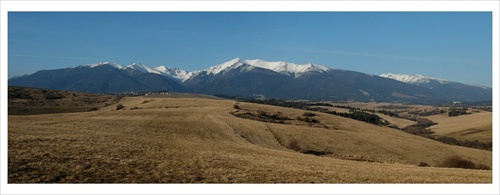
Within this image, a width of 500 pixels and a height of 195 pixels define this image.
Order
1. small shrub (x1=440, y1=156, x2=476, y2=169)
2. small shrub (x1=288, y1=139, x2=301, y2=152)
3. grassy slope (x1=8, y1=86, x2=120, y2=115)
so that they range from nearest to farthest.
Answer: small shrub (x1=440, y1=156, x2=476, y2=169) → small shrub (x1=288, y1=139, x2=301, y2=152) → grassy slope (x1=8, y1=86, x2=120, y2=115)

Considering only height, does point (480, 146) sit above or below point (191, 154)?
Answer: below

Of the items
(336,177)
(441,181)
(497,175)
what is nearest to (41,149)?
(336,177)

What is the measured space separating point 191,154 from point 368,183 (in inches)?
581

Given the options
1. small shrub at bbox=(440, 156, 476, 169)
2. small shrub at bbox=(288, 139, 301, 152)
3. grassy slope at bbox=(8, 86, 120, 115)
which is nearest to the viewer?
small shrub at bbox=(440, 156, 476, 169)

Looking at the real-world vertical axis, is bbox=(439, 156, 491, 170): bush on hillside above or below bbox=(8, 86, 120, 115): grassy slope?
below

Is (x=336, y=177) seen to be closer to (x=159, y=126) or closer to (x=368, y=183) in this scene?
(x=368, y=183)

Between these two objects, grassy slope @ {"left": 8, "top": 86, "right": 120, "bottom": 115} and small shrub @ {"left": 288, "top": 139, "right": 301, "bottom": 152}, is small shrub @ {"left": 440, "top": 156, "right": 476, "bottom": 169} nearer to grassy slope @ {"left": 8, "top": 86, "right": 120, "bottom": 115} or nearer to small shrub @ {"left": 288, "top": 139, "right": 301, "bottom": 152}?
small shrub @ {"left": 288, "top": 139, "right": 301, "bottom": 152}

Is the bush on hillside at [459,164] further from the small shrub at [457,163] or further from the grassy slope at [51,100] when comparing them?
the grassy slope at [51,100]

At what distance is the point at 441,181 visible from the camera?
24.7 metres

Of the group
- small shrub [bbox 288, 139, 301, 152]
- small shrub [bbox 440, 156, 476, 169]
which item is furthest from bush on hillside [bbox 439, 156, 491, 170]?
small shrub [bbox 288, 139, 301, 152]

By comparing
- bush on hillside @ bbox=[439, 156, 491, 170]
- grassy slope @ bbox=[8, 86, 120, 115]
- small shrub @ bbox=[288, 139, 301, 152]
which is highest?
grassy slope @ bbox=[8, 86, 120, 115]

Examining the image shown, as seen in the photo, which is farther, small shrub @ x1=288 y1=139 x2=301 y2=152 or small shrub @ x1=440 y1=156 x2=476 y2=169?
small shrub @ x1=288 y1=139 x2=301 y2=152

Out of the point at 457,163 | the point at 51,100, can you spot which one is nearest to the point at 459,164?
the point at 457,163

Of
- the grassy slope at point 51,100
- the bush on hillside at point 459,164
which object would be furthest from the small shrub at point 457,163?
the grassy slope at point 51,100
